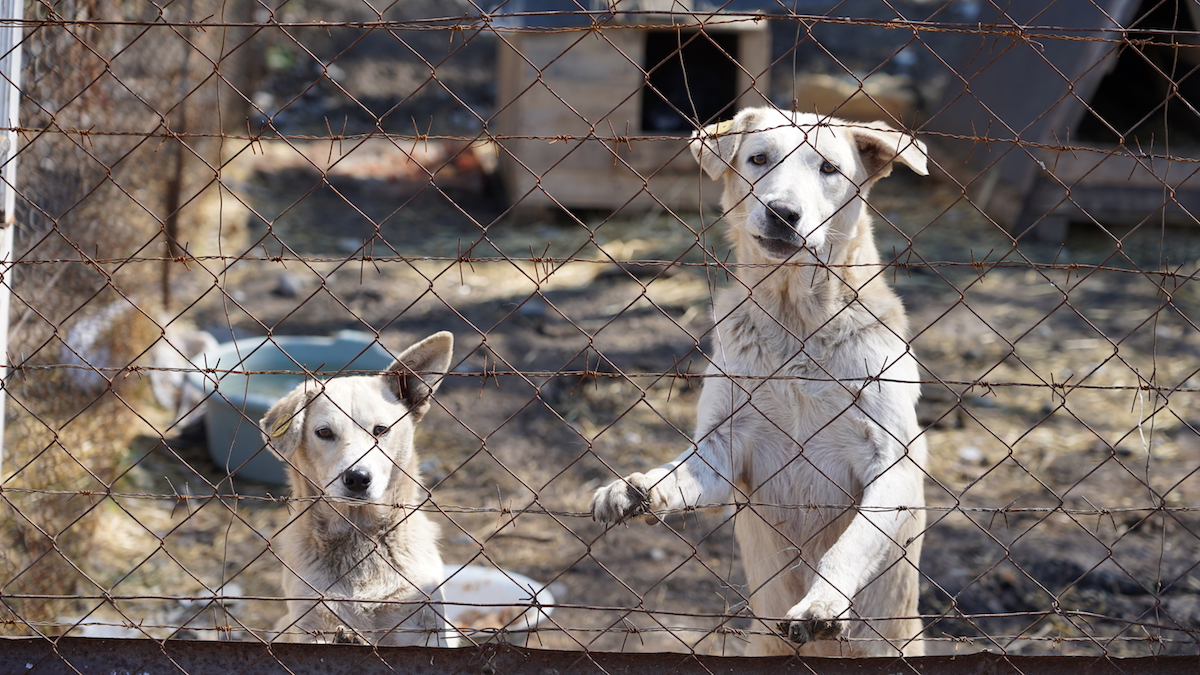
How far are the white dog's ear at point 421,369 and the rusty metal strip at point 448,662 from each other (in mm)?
833

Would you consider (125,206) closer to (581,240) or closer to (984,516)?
(581,240)

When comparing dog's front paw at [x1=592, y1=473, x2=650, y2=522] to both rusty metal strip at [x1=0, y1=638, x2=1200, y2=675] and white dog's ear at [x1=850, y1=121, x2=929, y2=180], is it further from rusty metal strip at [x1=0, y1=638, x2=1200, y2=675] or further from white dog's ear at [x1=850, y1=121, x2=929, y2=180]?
white dog's ear at [x1=850, y1=121, x2=929, y2=180]

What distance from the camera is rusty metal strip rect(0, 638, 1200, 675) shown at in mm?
2480

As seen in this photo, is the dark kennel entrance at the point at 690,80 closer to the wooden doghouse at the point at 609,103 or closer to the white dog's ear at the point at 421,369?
the wooden doghouse at the point at 609,103

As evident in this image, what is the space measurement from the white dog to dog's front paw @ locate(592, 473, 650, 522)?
0.39 feet

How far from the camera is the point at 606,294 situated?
709cm

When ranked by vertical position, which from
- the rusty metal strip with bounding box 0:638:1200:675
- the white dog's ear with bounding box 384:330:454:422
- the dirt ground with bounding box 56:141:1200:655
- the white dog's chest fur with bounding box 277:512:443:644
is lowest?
the dirt ground with bounding box 56:141:1200:655

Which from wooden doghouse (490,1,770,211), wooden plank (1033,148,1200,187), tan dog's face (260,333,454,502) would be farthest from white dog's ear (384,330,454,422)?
wooden plank (1033,148,1200,187)

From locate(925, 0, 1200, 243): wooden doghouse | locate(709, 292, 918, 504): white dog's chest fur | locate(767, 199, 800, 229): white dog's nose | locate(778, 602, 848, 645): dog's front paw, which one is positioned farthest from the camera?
locate(925, 0, 1200, 243): wooden doghouse

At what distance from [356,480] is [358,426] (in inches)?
8.9

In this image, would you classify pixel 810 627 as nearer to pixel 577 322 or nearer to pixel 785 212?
pixel 785 212

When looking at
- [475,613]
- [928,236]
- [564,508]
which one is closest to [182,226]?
[564,508]

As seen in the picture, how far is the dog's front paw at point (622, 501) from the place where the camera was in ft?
8.02

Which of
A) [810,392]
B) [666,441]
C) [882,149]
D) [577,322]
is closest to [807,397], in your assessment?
[810,392]
